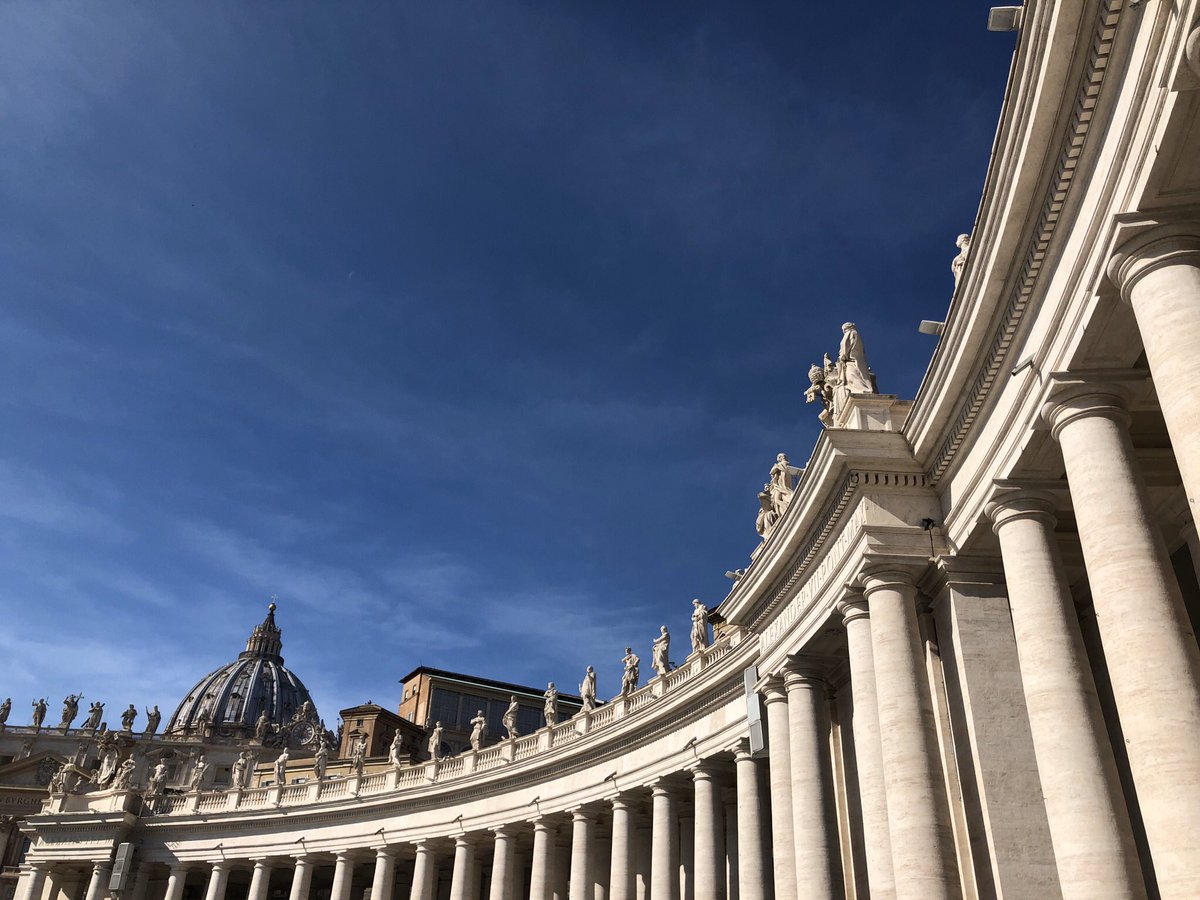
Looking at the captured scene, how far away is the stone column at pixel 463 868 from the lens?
5819cm

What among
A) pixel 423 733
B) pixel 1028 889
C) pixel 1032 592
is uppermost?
pixel 423 733

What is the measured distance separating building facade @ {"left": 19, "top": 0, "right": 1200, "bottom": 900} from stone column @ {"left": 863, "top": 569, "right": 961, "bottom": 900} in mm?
55

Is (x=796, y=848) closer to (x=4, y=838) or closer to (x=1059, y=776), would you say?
(x=1059, y=776)

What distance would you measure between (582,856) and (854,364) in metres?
33.0

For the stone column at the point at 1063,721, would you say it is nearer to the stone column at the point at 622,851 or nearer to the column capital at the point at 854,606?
the column capital at the point at 854,606

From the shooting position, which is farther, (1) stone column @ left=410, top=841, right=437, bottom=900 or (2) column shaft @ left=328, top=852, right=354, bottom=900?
(2) column shaft @ left=328, top=852, right=354, bottom=900

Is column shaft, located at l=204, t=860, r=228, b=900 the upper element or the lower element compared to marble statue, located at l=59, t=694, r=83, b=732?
lower

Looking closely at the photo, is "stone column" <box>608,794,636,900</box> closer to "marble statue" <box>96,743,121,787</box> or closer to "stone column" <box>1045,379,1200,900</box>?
"stone column" <box>1045,379,1200,900</box>

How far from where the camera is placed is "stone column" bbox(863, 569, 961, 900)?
20469 millimetres

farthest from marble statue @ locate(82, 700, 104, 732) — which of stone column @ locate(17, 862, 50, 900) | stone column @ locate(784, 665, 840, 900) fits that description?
stone column @ locate(784, 665, 840, 900)

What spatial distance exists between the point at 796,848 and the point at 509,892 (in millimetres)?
32592

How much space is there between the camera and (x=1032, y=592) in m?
19.3

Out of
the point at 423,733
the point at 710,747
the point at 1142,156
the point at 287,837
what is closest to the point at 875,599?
the point at 1142,156

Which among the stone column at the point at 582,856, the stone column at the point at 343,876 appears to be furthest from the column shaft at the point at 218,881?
the stone column at the point at 582,856
